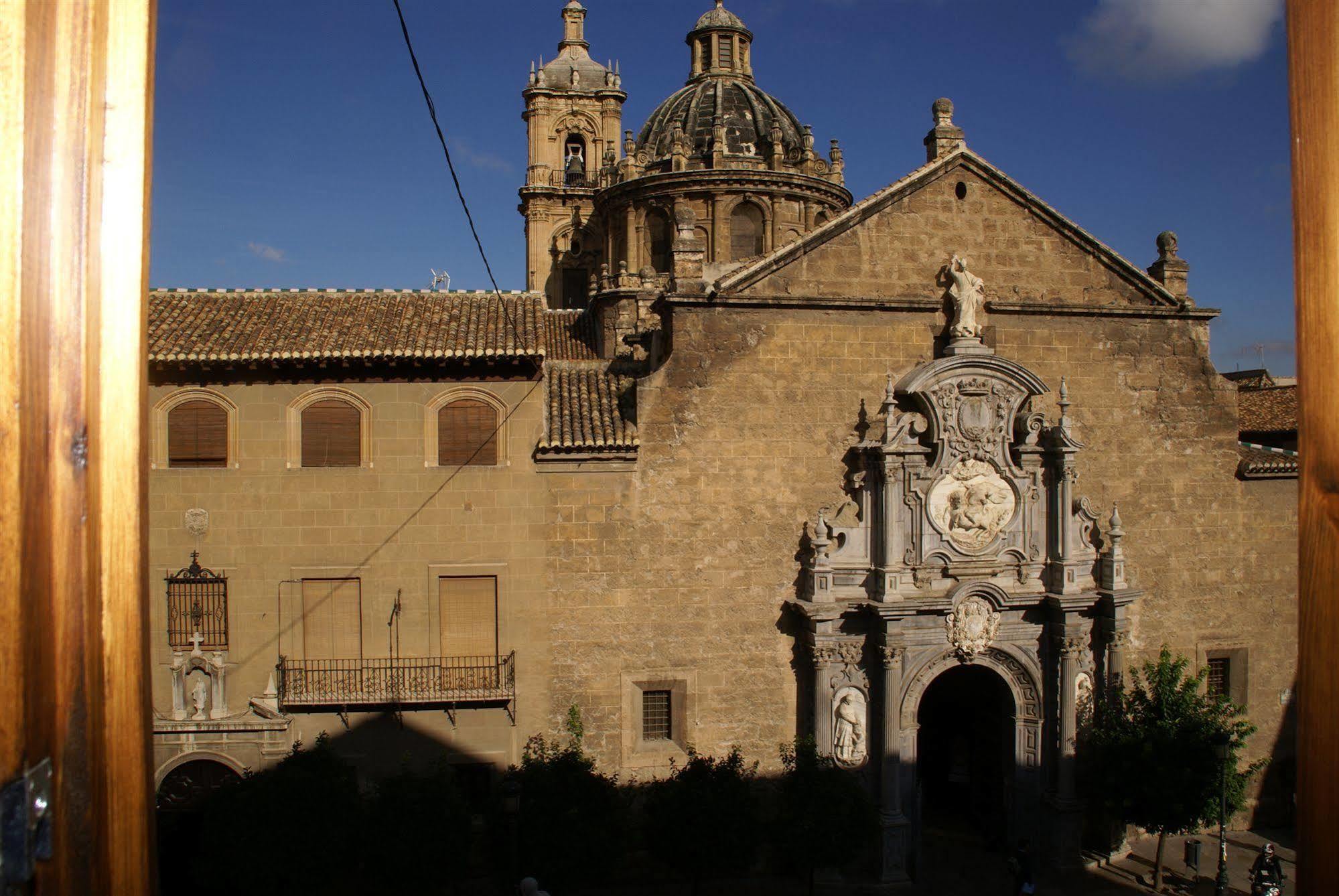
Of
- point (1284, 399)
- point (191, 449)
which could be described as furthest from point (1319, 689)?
point (1284, 399)

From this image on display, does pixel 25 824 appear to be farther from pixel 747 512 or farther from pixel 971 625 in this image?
pixel 971 625

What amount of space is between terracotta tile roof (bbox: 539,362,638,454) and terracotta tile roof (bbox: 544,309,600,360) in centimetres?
585

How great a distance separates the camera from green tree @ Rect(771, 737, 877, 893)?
1379cm

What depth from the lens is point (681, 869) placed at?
1374cm

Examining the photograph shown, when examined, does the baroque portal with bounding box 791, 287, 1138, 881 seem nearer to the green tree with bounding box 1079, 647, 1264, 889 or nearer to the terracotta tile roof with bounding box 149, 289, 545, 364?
the green tree with bounding box 1079, 647, 1264, 889

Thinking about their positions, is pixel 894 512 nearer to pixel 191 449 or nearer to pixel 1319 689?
pixel 191 449

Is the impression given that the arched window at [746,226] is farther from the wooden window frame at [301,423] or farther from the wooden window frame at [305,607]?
the wooden window frame at [305,607]

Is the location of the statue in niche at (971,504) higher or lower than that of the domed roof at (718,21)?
lower

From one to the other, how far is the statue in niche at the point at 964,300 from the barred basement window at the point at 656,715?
23.0 ft

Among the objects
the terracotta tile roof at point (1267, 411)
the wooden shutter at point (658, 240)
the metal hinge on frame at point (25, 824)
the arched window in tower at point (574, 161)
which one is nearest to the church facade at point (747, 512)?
the terracotta tile roof at point (1267, 411)

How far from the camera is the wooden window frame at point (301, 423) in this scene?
587 inches

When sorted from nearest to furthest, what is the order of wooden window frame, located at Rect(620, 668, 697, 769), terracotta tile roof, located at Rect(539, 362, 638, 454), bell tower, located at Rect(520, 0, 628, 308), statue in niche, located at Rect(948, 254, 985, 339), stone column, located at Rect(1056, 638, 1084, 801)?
terracotta tile roof, located at Rect(539, 362, 638, 454) → wooden window frame, located at Rect(620, 668, 697, 769) → statue in niche, located at Rect(948, 254, 985, 339) → stone column, located at Rect(1056, 638, 1084, 801) → bell tower, located at Rect(520, 0, 628, 308)

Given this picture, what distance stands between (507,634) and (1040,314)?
960 centimetres

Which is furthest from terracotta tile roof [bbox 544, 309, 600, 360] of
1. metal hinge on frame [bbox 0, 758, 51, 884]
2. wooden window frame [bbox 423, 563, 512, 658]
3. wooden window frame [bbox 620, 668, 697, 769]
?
metal hinge on frame [bbox 0, 758, 51, 884]
